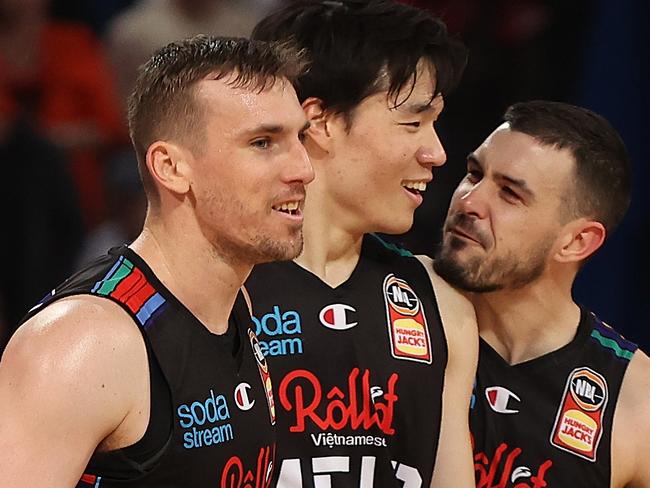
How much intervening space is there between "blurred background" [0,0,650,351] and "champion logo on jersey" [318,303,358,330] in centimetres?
242

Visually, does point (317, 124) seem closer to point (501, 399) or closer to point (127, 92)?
point (501, 399)

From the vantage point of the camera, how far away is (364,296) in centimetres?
360

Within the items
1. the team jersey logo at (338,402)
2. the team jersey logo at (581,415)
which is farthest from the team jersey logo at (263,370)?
the team jersey logo at (581,415)

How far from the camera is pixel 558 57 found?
665 centimetres

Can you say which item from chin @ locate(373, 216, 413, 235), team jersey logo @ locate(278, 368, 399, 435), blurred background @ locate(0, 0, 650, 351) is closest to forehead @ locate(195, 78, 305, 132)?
chin @ locate(373, 216, 413, 235)

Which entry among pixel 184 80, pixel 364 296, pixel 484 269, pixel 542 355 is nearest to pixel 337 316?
pixel 364 296

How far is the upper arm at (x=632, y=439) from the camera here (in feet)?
12.5

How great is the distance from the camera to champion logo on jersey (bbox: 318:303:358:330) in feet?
11.5

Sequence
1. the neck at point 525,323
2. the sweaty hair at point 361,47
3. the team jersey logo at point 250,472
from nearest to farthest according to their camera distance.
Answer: the team jersey logo at point 250,472 → the sweaty hair at point 361,47 → the neck at point 525,323

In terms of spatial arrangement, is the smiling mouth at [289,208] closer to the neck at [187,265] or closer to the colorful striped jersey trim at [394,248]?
the neck at [187,265]

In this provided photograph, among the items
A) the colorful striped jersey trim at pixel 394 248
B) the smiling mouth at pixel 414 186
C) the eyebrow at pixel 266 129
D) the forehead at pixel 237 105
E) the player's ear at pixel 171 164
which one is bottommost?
the colorful striped jersey trim at pixel 394 248

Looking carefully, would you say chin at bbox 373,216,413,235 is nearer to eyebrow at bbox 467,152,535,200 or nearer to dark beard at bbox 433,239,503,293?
dark beard at bbox 433,239,503,293

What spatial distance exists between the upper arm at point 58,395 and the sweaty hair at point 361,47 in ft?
3.52

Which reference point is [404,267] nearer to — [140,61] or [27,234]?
[27,234]
